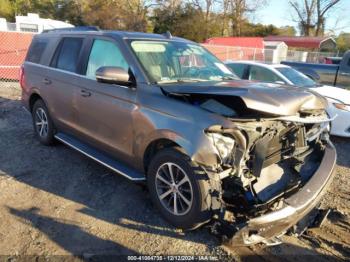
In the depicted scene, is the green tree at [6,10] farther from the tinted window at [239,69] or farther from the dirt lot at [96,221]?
the dirt lot at [96,221]

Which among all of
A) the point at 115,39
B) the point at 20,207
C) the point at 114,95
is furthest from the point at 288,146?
the point at 20,207

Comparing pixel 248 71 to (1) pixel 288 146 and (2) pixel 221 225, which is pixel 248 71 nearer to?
(1) pixel 288 146

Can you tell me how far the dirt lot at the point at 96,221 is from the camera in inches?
126

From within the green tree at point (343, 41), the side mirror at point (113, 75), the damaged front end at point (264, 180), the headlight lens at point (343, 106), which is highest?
the side mirror at point (113, 75)

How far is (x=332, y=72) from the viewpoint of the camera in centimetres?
958

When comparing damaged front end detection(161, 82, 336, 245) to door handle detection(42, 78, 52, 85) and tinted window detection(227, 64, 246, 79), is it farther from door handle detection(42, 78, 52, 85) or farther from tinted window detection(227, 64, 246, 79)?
tinted window detection(227, 64, 246, 79)

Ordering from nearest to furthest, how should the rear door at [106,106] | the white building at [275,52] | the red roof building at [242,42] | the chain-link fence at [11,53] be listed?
the rear door at [106,106] < the chain-link fence at [11,53] < the white building at [275,52] < the red roof building at [242,42]

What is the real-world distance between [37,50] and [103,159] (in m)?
2.82

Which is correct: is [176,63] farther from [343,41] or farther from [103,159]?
[343,41]

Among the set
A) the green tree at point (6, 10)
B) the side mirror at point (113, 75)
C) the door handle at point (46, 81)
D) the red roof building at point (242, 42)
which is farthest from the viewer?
the green tree at point (6, 10)

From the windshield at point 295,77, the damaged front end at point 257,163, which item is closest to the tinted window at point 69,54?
the damaged front end at point 257,163

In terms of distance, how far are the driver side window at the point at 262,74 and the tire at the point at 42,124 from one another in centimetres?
462

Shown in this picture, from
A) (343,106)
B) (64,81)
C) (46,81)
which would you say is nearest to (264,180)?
(64,81)

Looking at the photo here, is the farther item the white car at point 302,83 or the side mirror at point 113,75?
the white car at point 302,83
